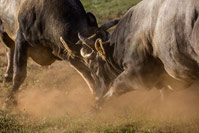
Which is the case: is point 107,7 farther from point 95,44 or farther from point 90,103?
point 95,44

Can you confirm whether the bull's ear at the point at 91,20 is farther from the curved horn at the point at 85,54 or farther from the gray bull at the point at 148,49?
the curved horn at the point at 85,54

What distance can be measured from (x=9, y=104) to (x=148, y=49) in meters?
2.97

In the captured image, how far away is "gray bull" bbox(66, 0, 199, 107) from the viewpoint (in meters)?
4.36

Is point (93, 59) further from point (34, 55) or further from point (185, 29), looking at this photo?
point (185, 29)

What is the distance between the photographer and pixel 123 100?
23.7ft

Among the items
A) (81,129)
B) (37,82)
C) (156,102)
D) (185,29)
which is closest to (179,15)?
(185,29)

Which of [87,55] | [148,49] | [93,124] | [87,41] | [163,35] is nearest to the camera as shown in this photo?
[163,35]

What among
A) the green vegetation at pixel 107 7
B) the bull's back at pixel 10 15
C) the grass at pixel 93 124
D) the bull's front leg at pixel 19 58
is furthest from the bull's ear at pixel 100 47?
the green vegetation at pixel 107 7

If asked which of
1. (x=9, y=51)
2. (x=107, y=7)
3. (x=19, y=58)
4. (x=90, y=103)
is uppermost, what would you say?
(x=19, y=58)

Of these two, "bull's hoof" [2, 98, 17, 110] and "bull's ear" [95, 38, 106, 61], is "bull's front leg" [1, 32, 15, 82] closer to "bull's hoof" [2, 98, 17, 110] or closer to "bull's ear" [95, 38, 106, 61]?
"bull's hoof" [2, 98, 17, 110]

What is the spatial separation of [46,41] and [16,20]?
97cm

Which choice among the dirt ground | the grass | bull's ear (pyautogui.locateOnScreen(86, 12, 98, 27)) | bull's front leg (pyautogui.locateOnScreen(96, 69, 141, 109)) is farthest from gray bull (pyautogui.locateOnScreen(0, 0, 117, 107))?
the grass

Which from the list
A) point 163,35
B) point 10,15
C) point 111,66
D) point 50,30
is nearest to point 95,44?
point 111,66

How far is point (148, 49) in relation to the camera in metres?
5.32
